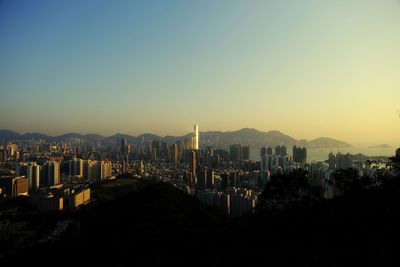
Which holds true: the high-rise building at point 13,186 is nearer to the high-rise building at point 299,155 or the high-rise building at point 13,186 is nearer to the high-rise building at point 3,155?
the high-rise building at point 3,155

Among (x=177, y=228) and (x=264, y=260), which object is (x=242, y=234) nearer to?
(x=264, y=260)

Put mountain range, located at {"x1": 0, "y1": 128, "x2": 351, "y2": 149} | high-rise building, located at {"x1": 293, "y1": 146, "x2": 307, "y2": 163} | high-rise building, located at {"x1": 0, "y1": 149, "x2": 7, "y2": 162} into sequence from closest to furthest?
high-rise building, located at {"x1": 293, "y1": 146, "x2": 307, "y2": 163}, high-rise building, located at {"x1": 0, "y1": 149, "x2": 7, "y2": 162}, mountain range, located at {"x1": 0, "y1": 128, "x2": 351, "y2": 149}

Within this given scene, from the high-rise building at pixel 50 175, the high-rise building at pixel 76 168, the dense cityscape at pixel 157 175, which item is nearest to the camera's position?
the dense cityscape at pixel 157 175

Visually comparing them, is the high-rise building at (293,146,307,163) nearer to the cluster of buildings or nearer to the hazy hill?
the cluster of buildings

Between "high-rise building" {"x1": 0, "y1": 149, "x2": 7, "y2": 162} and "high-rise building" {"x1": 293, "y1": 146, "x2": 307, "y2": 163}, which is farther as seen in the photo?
"high-rise building" {"x1": 0, "y1": 149, "x2": 7, "y2": 162}

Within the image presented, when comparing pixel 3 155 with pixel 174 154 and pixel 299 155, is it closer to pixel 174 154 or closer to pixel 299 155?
pixel 174 154

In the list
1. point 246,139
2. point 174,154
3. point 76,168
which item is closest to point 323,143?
point 246,139

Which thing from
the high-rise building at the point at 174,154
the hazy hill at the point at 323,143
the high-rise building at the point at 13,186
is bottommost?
the high-rise building at the point at 13,186

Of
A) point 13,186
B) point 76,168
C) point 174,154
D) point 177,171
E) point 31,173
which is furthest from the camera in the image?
point 174,154

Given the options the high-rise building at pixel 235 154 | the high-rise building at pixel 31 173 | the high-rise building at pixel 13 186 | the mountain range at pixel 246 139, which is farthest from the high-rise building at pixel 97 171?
the mountain range at pixel 246 139

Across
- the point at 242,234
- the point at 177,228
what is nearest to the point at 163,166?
the point at 177,228

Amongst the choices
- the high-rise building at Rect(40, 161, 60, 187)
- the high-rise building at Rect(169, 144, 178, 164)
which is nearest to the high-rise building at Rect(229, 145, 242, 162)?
the high-rise building at Rect(169, 144, 178, 164)
